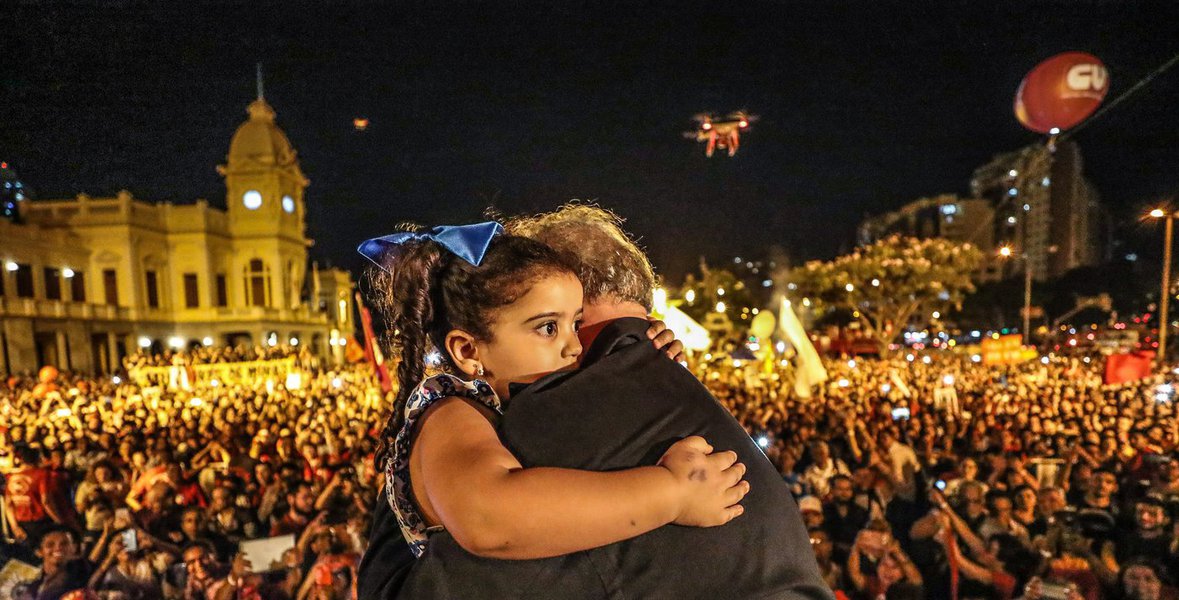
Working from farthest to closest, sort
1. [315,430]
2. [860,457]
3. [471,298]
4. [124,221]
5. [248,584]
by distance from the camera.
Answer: [124,221] < [315,430] < [860,457] < [248,584] < [471,298]

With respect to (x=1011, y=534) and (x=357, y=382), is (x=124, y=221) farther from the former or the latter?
(x=1011, y=534)

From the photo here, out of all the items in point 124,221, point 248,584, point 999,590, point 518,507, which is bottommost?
point 999,590

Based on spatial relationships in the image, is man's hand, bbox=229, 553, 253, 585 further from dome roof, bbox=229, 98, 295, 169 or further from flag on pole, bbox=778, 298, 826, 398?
dome roof, bbox=229, 98, 295, 169

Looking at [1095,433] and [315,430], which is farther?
[315,430]

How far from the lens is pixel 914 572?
185 inches

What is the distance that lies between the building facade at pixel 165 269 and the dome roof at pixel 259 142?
0.08 m

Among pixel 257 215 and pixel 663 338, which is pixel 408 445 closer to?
pixel 663 338

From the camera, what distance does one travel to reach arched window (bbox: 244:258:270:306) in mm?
41594

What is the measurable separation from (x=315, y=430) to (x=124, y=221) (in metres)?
34.5

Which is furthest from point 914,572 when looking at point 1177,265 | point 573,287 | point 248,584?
point 1177,265

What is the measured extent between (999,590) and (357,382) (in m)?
15.5

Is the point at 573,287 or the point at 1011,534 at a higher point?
the point at 573,287

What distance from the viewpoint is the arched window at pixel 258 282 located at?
41.6 m

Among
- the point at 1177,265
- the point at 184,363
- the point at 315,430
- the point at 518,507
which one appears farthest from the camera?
the point at 184,363
